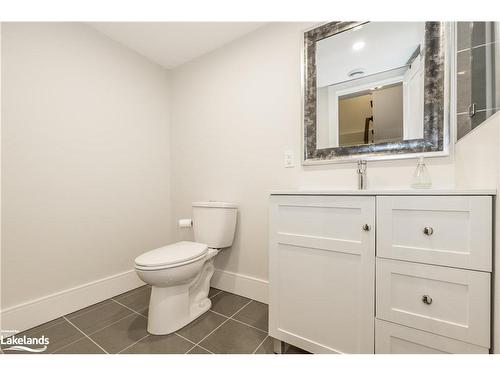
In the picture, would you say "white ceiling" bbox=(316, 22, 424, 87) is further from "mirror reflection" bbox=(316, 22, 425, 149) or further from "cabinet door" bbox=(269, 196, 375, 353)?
"cabinet door" bbox=(269, 196, 375, 353)

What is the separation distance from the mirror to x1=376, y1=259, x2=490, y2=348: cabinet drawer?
2.15 feet

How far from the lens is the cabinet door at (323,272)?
2.68ft

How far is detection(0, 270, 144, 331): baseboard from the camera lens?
120cm

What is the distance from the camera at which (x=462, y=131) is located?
3.14ft

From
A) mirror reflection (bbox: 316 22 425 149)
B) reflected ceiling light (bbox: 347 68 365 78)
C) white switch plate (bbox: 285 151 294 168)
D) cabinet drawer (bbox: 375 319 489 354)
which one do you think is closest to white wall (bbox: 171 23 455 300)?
Answer: white switch plate (bbox: 285 151 294 168)

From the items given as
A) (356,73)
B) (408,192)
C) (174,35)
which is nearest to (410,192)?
(408,192)

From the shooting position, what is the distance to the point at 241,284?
166 cm

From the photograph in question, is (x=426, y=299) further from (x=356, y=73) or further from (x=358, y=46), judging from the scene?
(x=358, y=46)

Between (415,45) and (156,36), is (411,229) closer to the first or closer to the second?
(415,45)

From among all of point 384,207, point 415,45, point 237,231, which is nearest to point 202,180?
point 237,231

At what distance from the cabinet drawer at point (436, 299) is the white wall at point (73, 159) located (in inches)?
72.7

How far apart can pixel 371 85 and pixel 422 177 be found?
23.6 inches
